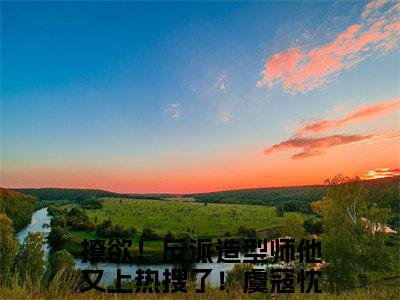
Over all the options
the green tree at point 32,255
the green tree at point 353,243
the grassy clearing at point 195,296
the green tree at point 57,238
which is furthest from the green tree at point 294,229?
the green tree at point 57,238

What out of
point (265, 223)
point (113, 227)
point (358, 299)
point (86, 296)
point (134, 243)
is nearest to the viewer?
point (358, 299)

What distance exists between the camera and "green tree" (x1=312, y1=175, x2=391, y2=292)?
146 feet

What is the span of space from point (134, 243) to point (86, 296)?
139m

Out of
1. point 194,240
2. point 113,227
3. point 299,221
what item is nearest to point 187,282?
point 299,221

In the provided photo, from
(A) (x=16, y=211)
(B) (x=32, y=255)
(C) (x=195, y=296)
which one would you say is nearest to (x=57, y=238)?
(A) (x=16, y=211)

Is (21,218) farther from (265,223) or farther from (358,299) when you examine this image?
(358,299)

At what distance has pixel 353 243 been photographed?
44.9 metres

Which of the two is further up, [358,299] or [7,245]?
[358,299]

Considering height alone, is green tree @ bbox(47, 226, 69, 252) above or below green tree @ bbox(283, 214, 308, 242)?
below

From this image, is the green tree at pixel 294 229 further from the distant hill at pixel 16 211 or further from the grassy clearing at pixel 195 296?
the distant hill at pixel 16 211

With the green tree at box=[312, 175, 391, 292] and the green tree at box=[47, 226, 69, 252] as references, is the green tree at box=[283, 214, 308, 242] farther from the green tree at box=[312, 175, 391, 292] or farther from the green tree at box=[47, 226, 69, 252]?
the green tree at box=[47, 226, 69, 252]

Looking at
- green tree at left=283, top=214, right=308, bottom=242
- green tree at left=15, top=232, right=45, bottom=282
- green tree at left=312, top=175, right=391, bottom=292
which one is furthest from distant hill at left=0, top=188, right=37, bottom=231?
green tree at left=312, top=175, right=391, bottom=292

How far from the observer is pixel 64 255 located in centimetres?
7550

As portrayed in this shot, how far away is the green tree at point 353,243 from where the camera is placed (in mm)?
Result: 44438
